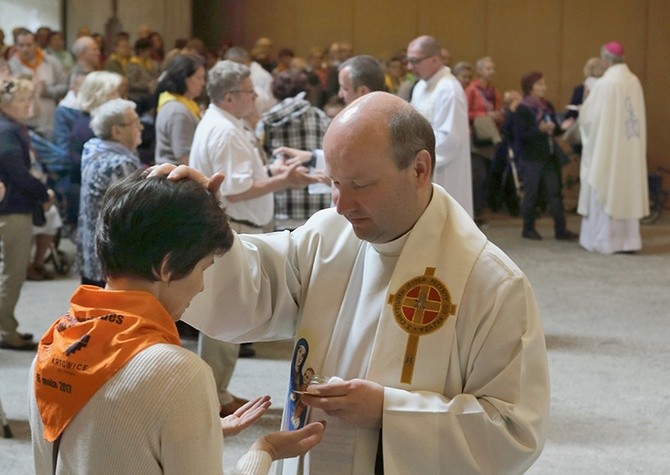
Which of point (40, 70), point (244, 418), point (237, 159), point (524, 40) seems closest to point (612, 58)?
point (524, 40)

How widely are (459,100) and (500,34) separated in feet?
24.6

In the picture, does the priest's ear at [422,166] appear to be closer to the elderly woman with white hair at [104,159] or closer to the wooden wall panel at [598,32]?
the elderly woman with white hair at [104,159]

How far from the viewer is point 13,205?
638cm

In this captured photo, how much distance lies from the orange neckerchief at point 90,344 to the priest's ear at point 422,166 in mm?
741

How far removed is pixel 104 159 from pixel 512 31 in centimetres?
938

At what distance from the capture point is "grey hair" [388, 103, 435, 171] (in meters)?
2.37

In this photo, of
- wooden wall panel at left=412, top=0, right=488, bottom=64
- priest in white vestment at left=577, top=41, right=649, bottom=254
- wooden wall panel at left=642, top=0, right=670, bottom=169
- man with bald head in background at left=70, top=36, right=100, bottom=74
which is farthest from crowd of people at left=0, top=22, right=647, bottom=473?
wooden wall panel at left=412, top=0, right=488, bottom=64

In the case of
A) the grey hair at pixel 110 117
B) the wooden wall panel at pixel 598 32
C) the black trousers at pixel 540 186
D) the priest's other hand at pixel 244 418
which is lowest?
the black trousers at pixel 540 186

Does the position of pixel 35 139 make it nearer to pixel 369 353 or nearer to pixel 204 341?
pixel 204 341

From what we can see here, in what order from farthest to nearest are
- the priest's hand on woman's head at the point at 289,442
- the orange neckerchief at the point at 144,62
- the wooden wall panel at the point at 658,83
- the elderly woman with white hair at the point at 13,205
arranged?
the wooden wall panel at the point at 658,83 → the orange neckerchief at the point at 144,62 → the elderly woman with white hair at the point at 13,205 → the priest's hand on woman's head at the point at 289,442

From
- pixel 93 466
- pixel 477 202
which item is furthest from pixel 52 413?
pixel 477 202

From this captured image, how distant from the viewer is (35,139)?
872 centimetres

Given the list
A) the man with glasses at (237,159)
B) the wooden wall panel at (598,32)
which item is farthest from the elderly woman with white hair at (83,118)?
the wooden wall panel at (598,32)

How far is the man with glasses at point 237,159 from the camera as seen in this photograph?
5.52 meters
